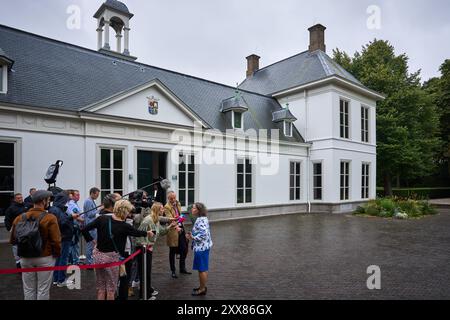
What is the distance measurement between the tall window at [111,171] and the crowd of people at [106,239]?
4.34 m

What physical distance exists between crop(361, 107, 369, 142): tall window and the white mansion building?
0.50 ft

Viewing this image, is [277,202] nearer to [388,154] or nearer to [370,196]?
[370,196]

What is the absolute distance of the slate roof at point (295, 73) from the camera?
18.5 meters

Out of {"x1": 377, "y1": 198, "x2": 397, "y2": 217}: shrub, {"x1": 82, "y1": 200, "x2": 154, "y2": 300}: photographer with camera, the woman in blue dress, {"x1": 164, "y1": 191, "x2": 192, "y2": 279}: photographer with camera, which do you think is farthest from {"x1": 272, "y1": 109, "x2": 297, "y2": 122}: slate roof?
{"x1": 82, "y1": 200, "x2": 154, "y2": 300}: photographer with camera

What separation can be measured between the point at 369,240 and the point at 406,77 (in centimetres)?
2350

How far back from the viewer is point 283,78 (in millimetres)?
20891

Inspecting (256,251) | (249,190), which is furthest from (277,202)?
(256,251)

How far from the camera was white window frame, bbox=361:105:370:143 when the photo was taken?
19.7 metres

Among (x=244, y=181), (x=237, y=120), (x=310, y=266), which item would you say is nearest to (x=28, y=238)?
(x=310, y=266)

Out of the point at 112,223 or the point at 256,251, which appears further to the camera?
the point at 256,251

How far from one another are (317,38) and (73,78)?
16.4 metres

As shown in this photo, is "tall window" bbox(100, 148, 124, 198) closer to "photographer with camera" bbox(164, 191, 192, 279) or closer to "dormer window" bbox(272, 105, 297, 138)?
"photographer with camera" bbox(164, 191, 192, 279)

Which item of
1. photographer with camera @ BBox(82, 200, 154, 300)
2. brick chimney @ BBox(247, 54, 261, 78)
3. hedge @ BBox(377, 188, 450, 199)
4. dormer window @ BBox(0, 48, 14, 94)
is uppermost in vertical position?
brick chimney @ BBox(247, 54, 261, 78)

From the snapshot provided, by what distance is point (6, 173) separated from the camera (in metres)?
8.98
